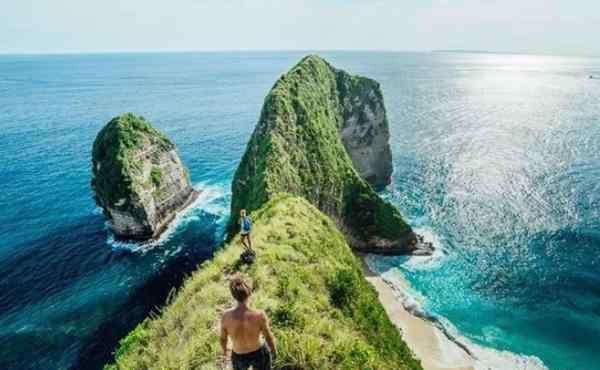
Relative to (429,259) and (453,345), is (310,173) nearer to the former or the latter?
(429,259)

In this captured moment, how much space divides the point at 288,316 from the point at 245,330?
6.70 metres

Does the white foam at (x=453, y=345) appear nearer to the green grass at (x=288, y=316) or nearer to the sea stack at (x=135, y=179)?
the green grass at (x=288, y=316)

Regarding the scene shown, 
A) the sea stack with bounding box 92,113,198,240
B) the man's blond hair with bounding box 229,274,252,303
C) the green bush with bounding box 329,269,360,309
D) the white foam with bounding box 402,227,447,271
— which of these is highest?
the man's blond hair with bounding box 229,274,252,303

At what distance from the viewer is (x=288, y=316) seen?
16125mm

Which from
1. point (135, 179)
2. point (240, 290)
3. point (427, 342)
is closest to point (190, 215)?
point (135, 179)

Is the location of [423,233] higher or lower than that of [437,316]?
higher

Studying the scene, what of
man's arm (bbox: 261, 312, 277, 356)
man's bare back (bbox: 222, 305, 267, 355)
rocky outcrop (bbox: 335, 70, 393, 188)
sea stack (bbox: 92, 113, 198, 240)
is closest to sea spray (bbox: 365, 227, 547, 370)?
rocky outcrop (bbox: 335, 70, 393, 188)

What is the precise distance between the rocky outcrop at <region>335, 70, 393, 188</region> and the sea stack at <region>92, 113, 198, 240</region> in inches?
1488

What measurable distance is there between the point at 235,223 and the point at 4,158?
73.2m

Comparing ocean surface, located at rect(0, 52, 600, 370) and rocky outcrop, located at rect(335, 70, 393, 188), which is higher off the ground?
rocky outcrop, located at rect(335, 70, 393, 188)

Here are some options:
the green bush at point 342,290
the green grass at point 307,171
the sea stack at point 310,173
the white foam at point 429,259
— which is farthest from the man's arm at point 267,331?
the white foam at point 429,259

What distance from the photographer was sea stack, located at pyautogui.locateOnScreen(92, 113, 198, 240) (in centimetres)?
5681

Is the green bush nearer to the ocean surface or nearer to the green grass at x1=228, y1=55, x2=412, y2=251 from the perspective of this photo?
the green grass at x1=228, y1=55, x2=412, y2=251

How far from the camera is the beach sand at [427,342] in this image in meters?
38.0
